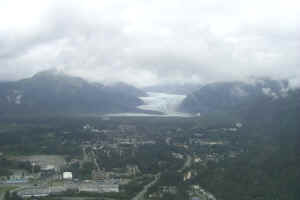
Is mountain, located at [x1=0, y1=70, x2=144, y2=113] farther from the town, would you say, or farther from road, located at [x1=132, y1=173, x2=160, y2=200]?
road, located at [x1=132, y1=173, x2=160, y2=200]

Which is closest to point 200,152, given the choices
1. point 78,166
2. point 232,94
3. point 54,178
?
point 78,166

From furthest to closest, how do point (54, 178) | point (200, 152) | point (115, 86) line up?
point (115, 86)
point (200, 152)
point (54, 178)

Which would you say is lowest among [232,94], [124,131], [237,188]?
[237,188]

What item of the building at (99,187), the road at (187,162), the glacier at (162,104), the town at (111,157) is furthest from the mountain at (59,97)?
the building at (99,187)

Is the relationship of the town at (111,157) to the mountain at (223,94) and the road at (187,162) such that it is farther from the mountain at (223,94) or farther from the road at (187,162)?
the mountain at (223,94)

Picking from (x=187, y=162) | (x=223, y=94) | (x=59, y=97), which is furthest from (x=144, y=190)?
(x=223, y=94)

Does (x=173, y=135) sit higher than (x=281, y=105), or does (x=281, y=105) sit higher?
(x=281, y=105)

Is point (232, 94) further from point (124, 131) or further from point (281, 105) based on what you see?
point (124, 131)
